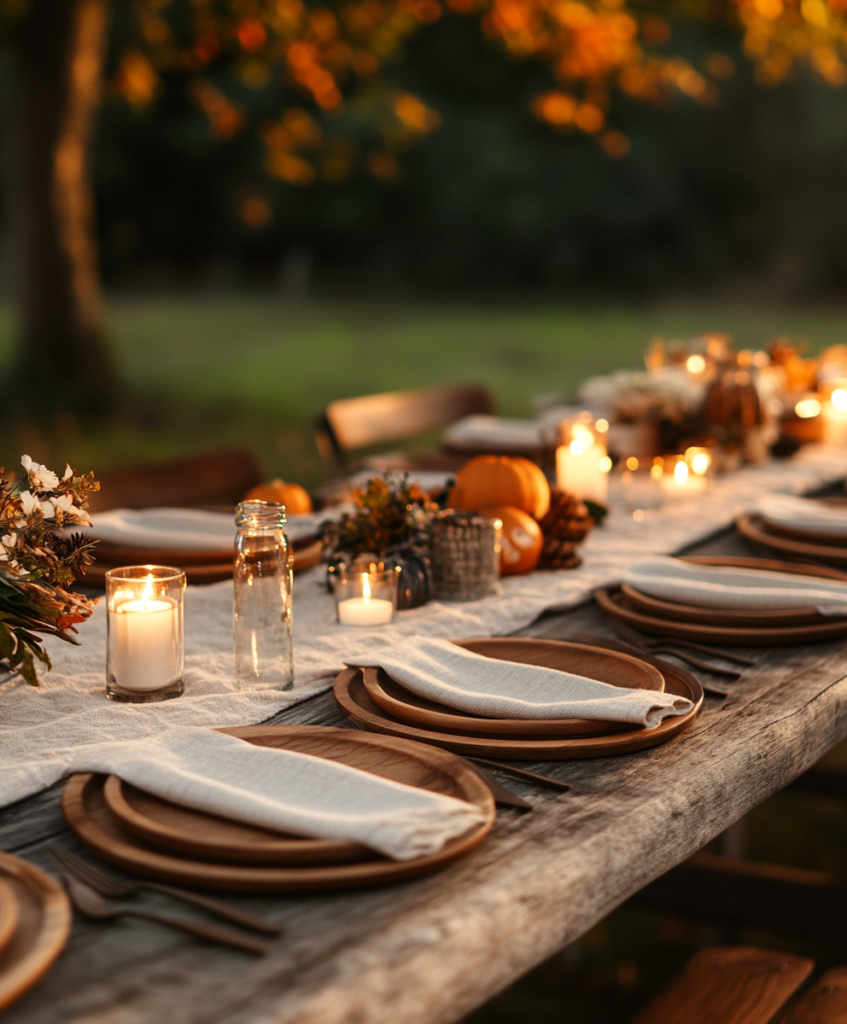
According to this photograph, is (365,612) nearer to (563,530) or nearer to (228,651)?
(228,651)

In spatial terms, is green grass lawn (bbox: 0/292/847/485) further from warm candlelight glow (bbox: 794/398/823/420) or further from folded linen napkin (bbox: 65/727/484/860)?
folded linen napkin (bbox: 65/727/484/860)

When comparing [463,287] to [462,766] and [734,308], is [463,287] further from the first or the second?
[462,766]

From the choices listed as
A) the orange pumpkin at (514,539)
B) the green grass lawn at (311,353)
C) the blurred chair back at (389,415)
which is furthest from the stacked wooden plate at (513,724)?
the green grass lawn at (311,353)

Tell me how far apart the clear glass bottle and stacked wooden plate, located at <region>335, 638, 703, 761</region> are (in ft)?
0.26

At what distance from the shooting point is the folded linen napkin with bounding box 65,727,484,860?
0.83 m

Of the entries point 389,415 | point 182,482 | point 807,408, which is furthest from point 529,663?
point 807,408

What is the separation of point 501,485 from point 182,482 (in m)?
0.93

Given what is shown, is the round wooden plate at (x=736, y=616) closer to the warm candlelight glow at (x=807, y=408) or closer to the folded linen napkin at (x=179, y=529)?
the folded linen napkin at (x=179, y=529)

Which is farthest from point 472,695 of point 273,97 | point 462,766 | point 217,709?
point 273,97

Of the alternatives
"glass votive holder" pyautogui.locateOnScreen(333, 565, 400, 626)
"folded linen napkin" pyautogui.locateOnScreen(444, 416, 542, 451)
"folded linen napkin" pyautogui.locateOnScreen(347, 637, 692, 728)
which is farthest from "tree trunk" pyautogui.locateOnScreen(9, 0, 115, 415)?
"folded linen napkin" pyautogui.locateOnScreen(347, 637, 692, 728)

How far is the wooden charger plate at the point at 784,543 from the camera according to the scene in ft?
6.16

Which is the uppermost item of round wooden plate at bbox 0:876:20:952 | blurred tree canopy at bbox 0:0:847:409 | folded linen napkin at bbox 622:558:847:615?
blurred tree canopy at bbox 0:0:847:409

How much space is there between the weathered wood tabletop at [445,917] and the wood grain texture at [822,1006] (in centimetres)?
48

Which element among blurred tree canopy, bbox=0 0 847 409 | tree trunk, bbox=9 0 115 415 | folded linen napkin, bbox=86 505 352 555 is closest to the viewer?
folded linen napkin, bbox=86 505 352 555
